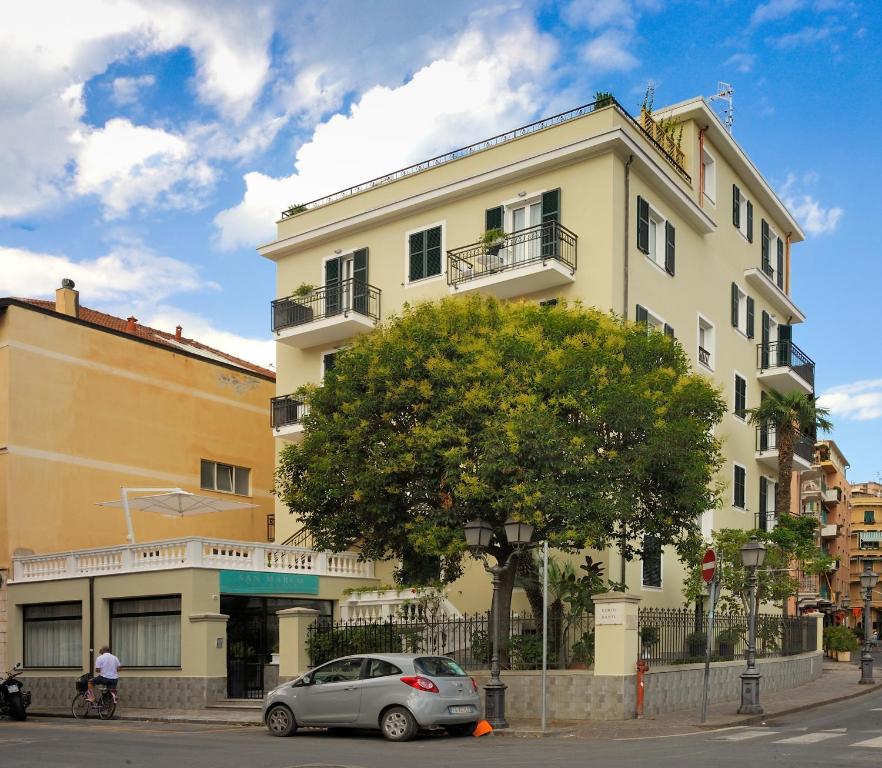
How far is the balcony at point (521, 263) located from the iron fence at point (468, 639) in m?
8.81

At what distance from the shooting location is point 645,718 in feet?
65.8

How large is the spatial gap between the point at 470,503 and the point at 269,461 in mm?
20278

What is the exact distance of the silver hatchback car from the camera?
1738 cm

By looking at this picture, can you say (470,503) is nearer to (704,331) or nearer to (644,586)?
(644,586)

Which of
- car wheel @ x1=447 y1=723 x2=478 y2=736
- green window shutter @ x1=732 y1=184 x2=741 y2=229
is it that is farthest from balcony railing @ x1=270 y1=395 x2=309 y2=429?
green window shutter @ x1=732 y1=184 x2=741 y2=229

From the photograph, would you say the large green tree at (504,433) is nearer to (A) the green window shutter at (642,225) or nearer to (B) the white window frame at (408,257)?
(A) the green window shutter at (642,225)

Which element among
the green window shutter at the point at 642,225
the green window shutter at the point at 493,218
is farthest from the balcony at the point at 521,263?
the green window shutter at the point at 642,225

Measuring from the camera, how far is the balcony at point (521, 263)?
2806 cm

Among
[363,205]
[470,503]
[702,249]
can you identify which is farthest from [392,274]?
[470,503]

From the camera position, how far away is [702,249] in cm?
3428

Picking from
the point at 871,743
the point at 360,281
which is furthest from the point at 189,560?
the point at 871,743

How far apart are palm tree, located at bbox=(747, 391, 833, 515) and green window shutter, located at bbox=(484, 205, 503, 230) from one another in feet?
38.6

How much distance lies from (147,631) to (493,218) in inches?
547

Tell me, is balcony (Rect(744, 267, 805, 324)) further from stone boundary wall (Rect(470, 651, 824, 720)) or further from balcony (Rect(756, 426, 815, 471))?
stone boundary wall (Rect(470, 651, 824, 720))
